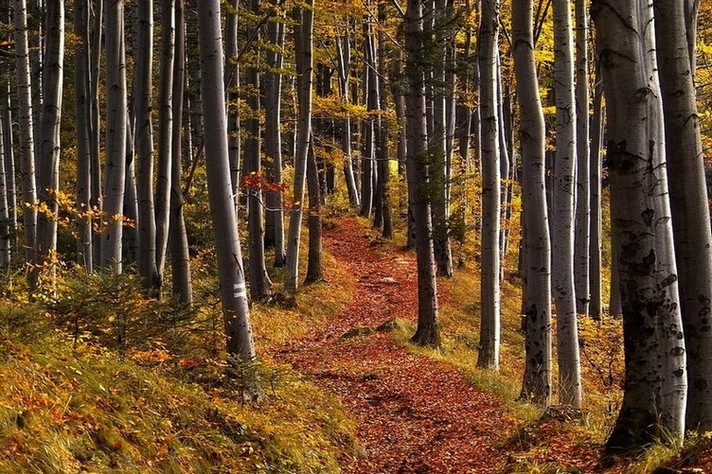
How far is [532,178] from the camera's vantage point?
27.1ft

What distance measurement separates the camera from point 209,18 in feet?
21.0

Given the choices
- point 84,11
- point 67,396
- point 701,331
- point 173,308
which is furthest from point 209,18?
point 84,11

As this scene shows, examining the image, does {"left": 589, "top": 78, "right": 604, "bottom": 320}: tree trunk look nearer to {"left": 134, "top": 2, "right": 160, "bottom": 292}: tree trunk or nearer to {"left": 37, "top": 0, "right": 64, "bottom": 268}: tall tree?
{"left": 134, "top": 2, "right": 160, "bottom": 292}: tree trunk

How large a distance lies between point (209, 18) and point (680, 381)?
521 centimetres

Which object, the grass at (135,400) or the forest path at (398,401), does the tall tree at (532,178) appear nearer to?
the forest path at (398,401)

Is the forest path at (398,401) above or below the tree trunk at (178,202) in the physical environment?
below

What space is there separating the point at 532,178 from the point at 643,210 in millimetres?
4589

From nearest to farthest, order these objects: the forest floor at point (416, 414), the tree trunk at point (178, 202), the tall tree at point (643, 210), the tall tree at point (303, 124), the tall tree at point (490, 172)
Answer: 1. the tall tree at point (643, 210)
2. the forest floor at point (416, 414)
3. the tree trunk at point (178, 202)
4. the tall tree at point (490, 172)
5. the tall tree at point (303, 124)

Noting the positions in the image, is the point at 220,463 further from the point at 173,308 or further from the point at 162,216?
the point at 162,216

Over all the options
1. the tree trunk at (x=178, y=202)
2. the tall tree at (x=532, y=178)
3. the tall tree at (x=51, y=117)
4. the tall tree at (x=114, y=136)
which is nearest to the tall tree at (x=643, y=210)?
the tall tree at (x=532, y=178)

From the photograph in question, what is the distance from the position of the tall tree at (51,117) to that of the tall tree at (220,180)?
4268 mm

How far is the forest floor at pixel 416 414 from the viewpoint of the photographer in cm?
552

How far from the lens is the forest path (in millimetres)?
6723

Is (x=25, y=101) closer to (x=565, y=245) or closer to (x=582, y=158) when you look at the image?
(x=565, y=245)
